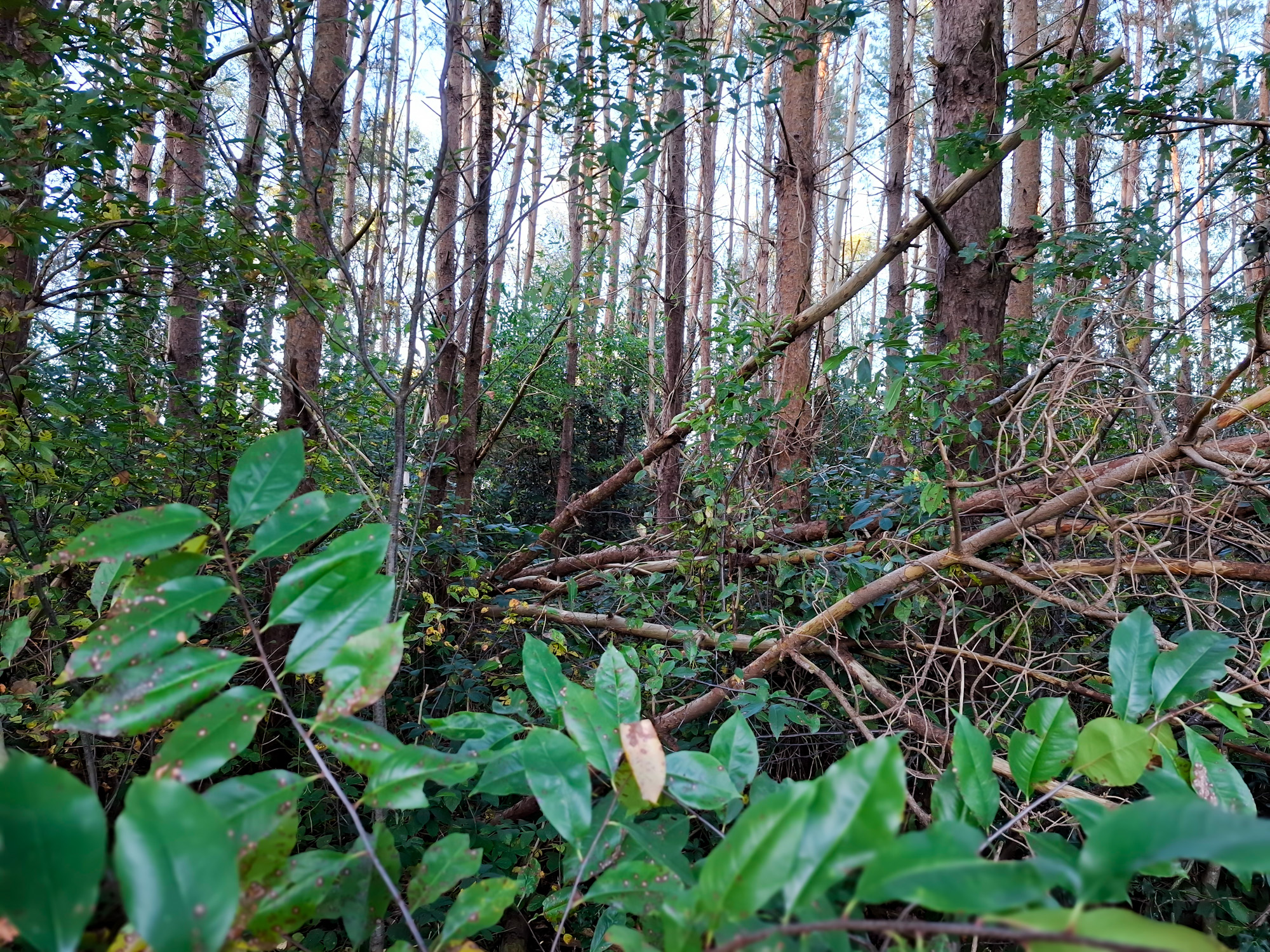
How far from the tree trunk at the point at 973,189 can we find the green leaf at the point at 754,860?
2898 millimetres

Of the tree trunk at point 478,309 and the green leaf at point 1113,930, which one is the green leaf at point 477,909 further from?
the tree trunk at point 478,309

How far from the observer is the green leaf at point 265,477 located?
554 millimetres

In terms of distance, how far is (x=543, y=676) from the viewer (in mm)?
730

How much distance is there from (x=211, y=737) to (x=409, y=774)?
14cm

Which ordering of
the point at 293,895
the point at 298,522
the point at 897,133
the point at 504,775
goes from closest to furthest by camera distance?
the point at 293,895 → the point at 298,522 → the point at 504,775 → the point at 897,133

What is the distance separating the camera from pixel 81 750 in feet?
8.06

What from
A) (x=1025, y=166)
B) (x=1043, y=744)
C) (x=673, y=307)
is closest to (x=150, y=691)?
(x=1043, y=744)

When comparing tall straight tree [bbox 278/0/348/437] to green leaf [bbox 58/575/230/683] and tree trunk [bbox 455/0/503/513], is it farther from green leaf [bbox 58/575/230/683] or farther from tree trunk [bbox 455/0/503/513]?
green leaf [bbox 58/575/230/683]

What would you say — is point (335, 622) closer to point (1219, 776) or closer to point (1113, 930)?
point (1113, 930)

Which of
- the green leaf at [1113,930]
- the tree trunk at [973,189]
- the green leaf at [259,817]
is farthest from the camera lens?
the tree trunk at [973,189]

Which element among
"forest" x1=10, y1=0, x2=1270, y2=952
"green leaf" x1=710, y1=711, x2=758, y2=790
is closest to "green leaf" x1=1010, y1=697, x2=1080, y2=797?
"forest" x1=10, y1=0, x2=1270, y2=952

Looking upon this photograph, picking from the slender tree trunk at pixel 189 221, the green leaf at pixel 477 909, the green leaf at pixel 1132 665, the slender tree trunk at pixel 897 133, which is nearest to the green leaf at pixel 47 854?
the green leaf at pixel 477 909

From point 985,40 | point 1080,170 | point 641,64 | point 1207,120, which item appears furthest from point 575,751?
point 1080,170

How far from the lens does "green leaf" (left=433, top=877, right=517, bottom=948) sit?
0.51 m
